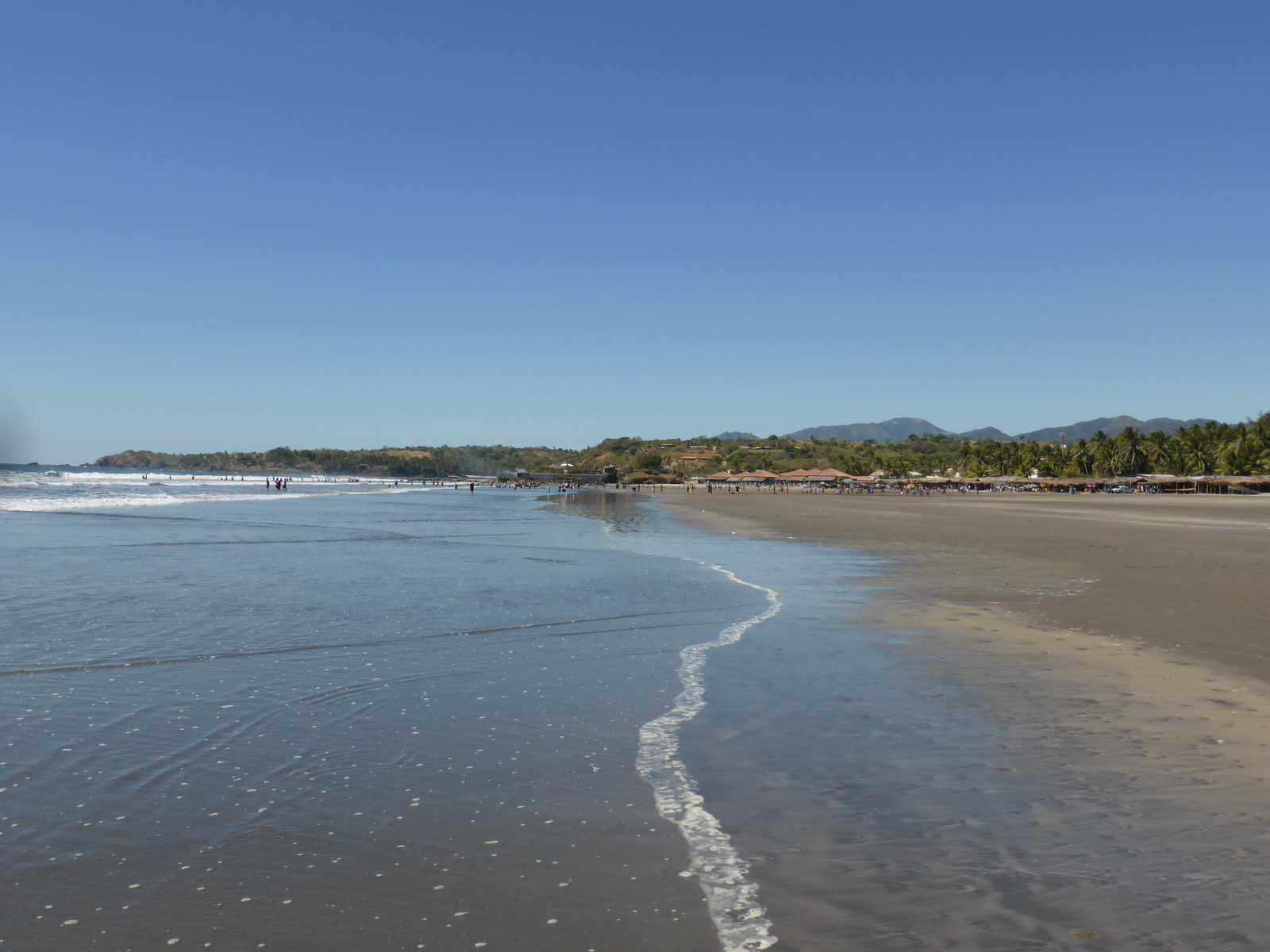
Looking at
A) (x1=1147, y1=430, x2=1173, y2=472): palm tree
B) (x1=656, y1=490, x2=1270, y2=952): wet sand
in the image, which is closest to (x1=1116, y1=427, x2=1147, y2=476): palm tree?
(x1=1147, y1=430, x2=1173, y2=472): palm tree

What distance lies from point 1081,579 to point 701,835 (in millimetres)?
17210

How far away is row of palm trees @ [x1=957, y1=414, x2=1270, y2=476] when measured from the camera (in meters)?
126

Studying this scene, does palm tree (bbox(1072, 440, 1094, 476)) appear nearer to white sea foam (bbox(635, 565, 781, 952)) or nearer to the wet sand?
the wet sand

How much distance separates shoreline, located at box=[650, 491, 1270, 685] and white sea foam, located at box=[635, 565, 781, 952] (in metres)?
6.82

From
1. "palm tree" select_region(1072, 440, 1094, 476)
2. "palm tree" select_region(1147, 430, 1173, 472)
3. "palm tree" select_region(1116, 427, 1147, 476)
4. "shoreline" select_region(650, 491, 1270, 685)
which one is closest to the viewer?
"shoreline" select_region(650, 491, 1270, 685)

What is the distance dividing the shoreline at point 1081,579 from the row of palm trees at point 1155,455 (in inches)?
4093

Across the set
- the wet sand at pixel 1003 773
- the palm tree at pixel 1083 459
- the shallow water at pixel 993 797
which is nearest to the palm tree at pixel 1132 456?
the palm tree at pixel 1083 459

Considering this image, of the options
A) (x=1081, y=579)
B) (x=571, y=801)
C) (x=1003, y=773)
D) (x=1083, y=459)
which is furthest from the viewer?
(x=1083, y=459)

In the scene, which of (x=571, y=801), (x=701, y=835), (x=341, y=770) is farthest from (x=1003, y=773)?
(x=341, y=770)

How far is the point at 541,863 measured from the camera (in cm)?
491

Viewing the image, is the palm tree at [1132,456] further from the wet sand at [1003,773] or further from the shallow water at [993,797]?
the shallow water at [993,797]

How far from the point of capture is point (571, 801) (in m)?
5.94

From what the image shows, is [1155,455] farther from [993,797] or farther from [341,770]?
[341,770]

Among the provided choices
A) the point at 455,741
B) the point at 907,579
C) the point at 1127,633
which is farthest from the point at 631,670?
the point at 907,579
